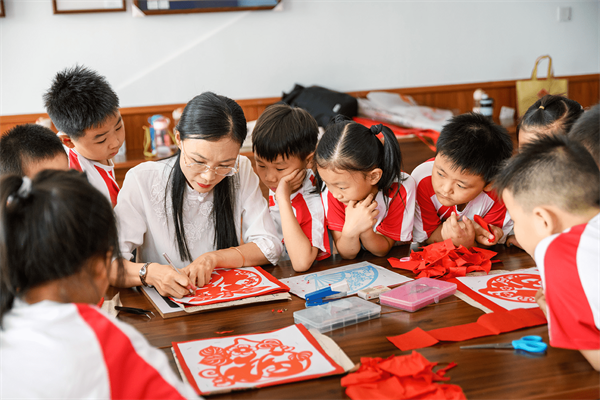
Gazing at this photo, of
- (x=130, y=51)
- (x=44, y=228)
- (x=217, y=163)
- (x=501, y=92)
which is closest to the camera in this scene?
(x=44, y=228)

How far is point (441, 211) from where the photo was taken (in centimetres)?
162

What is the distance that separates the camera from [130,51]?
3086 mm

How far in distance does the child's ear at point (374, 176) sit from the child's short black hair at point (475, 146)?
189 mm

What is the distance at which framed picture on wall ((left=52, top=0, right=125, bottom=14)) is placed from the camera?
2.93 meters

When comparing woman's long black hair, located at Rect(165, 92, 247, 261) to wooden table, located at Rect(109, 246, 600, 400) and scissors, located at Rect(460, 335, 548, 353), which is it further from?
scissors, located at Rect(460, 335, 548, 353)

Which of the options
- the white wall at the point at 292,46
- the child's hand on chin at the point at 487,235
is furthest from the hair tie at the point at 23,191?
the white wall at the point at 292,46

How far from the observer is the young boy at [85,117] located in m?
1.51

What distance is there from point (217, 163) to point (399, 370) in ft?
2.47

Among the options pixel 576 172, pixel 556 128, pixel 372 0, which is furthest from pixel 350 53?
pixel 576 172

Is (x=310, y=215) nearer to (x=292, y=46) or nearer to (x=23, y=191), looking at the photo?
(x=23, y=191)

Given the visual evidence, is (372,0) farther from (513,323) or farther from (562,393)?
(562,393)

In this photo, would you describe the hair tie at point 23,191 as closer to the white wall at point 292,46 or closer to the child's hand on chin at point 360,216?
the child's hand on chin at point 360,216

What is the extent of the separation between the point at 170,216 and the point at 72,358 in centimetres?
90

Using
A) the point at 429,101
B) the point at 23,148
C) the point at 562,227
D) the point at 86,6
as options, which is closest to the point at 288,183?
the point at 23,148
